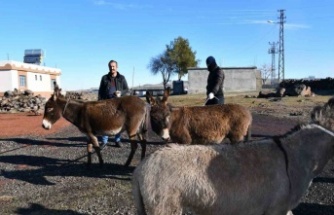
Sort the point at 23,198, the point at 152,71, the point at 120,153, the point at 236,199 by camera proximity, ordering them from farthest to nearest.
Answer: the point at 152,71, the point at 120,153, the point at 23,198, the point at 236,199

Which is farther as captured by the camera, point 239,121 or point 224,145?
point 239,121

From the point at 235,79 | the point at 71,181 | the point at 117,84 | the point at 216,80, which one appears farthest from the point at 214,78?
the point at 235,79

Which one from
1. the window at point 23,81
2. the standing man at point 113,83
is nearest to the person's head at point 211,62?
the standing man at point 113,83

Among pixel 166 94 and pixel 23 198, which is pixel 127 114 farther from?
pixel 23 198

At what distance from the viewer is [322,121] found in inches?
186

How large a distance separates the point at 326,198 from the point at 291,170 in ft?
9.20

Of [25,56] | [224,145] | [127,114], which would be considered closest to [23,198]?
[127,114]

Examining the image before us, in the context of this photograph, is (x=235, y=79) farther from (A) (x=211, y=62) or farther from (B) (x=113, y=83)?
(A) (x=211, y=62)

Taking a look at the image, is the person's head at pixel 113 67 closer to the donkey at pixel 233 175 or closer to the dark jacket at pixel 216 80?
the dark jacket at pixel 216 80

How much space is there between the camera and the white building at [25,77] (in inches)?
1806

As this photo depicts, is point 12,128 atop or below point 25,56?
below

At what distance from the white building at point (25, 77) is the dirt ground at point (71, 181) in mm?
34312

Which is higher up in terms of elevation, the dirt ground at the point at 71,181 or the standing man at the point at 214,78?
the standing man at the point at 214,78

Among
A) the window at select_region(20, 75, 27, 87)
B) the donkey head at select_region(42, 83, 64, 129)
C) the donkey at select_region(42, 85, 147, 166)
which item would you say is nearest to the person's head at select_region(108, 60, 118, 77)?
the donkey at select_region(42, 85, 147, 166)
